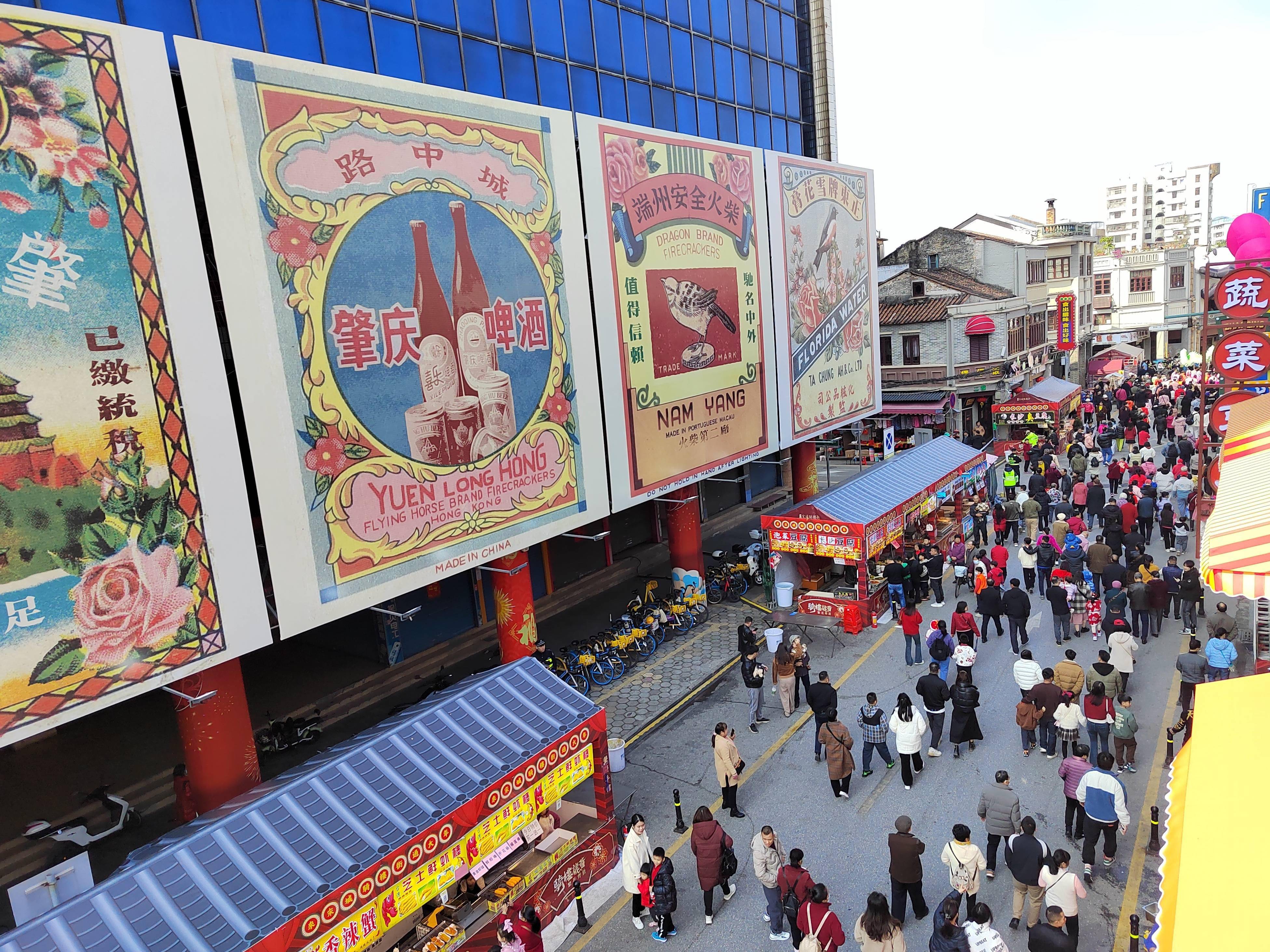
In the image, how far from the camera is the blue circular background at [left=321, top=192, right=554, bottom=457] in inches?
501

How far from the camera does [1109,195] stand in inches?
5300

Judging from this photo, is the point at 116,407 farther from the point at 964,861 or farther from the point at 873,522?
the point at 873,522

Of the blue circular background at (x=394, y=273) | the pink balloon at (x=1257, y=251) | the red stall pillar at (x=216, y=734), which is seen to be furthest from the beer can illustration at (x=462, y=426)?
the pink balloon at (x=1257, y=251)

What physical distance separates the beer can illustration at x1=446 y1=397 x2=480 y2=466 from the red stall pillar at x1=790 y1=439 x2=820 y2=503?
564 inches

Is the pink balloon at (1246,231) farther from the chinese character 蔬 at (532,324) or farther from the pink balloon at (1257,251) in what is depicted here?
the chinese character 蔬 at (532,324)

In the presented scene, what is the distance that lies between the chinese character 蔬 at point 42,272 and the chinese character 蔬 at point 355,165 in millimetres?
4148

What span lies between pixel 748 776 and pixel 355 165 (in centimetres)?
1137

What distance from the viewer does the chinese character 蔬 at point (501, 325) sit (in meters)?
15.0

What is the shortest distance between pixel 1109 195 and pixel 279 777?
510 ft

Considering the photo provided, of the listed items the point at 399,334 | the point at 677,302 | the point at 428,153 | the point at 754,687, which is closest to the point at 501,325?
the point at 399,334

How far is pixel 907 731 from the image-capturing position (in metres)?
12.1

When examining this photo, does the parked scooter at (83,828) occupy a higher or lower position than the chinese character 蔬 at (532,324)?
lower

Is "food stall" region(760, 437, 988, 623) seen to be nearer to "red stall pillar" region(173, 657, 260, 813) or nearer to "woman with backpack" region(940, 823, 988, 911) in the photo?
"woman with backpack" region(940, 823, 988, 911)

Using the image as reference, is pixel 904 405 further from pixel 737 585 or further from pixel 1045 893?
pixel 1045 893
